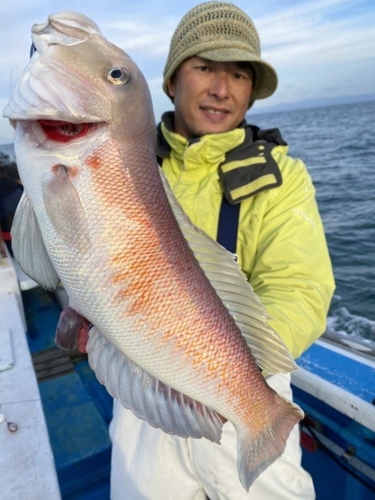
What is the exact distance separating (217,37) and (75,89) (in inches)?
57.1

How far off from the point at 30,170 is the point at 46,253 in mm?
289

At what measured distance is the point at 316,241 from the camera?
2443 millimetres

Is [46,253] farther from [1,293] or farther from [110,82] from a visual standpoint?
[1,293]

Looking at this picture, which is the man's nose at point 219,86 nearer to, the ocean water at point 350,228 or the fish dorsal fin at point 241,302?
the fish dorsal fin at point 241,302

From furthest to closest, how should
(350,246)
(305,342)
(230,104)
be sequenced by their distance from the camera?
(350,246) < (230,104) < (305,342)

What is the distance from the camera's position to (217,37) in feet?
8.36

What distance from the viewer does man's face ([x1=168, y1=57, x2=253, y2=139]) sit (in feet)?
8.80

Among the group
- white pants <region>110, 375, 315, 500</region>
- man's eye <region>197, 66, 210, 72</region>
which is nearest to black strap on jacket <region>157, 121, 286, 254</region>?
man's eye <region>197, 66, 210, 72</region>

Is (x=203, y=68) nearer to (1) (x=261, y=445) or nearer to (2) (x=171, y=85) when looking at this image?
(2) (x=171, y=85)

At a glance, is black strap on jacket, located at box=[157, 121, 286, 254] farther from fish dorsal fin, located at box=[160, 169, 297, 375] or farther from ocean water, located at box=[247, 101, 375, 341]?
ocean water, located at box=[247, 101, 375, 341]

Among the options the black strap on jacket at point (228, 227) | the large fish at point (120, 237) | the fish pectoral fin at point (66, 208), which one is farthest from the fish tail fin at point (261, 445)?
the black strap on jacket at point (228, 227)

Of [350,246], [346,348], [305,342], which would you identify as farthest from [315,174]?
[305,342]

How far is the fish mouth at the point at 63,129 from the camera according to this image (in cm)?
141

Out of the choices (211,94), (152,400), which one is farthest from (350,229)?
(152,400)
